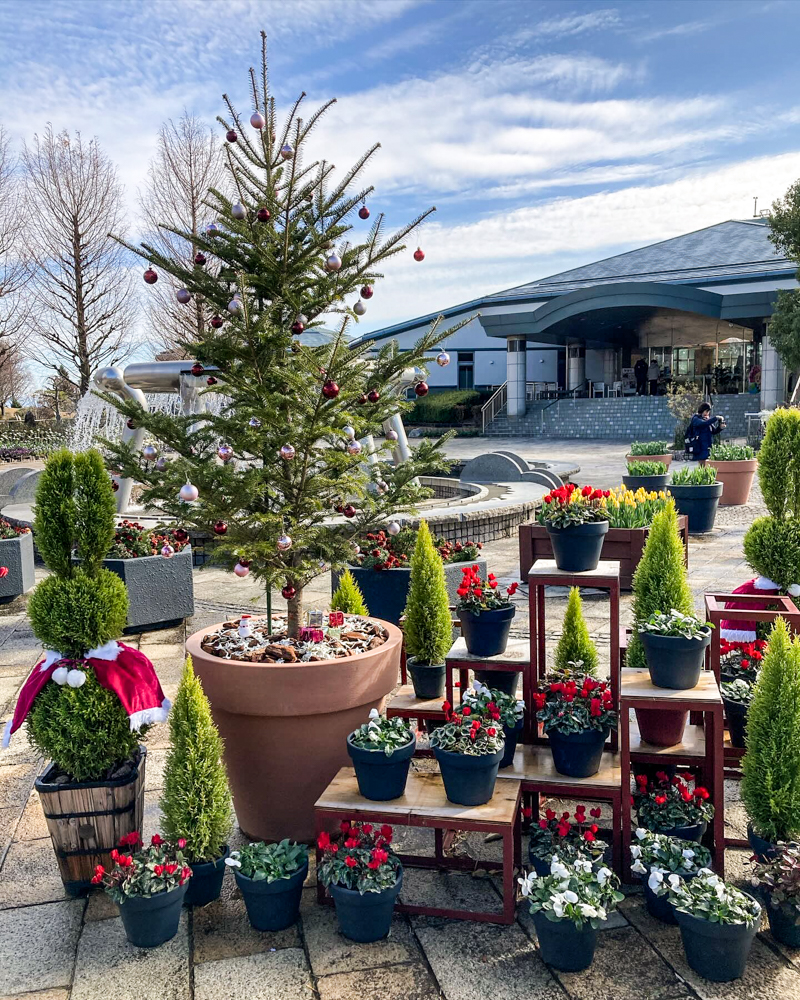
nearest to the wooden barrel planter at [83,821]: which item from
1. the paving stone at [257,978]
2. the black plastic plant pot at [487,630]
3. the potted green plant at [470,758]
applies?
the paving stone at [257,978]

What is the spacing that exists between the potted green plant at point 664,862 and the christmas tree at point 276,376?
76.7 inches

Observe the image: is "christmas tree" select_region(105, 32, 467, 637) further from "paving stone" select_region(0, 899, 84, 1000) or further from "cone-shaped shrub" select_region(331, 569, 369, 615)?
"paving stone" select_region(0, 899, 84, 1000)

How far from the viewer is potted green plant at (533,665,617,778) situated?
11.7ft

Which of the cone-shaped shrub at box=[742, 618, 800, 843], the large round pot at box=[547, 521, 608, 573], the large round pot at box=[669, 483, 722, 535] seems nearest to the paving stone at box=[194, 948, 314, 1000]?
the cone-shaped shrub at box=[742, 618, 800, 843]

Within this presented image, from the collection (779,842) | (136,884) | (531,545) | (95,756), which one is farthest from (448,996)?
(531,545)

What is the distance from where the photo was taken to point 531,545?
29.1ft

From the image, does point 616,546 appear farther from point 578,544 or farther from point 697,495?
point 578,544

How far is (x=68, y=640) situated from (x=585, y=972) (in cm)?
243

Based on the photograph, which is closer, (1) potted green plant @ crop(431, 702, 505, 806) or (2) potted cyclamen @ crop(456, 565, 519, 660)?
(1) potted green plant @ crop(431, 702, 505, 806)

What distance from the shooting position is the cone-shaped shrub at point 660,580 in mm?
4355

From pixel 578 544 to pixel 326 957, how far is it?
2.09m

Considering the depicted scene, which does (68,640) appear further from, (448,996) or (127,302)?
(127,302)

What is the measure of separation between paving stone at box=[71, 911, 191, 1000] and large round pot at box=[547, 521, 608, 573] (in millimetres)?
2316

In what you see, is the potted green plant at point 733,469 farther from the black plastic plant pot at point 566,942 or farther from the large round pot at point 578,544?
the black plastic plant pot at point 566,942
